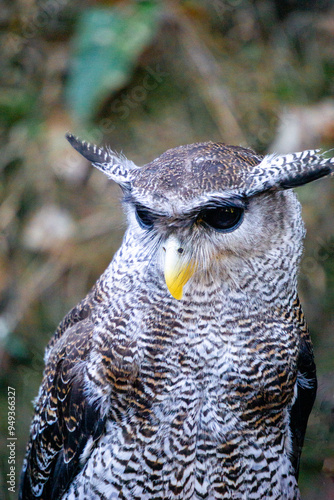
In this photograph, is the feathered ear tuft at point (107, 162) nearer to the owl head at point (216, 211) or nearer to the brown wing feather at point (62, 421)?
the owl head at point (216, 211)

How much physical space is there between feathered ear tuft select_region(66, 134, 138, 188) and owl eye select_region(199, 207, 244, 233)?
0.39 meters

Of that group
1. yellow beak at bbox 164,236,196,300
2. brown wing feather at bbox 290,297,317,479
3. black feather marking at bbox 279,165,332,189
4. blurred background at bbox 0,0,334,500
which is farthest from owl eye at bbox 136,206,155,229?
blurred background at bbox 0,0,334,500

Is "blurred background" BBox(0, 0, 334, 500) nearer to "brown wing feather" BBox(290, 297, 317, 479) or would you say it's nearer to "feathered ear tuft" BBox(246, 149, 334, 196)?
"brown wing feather" BBox(290, 297, 317, 479)

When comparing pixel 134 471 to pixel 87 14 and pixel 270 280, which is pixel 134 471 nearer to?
pixel 270 280

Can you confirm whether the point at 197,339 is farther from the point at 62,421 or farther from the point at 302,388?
the point at 62,421

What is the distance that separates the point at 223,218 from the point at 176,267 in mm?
261

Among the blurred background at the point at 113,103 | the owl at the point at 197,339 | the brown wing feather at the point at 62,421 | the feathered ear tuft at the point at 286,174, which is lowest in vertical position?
the brown wing feather at the point at 62,421

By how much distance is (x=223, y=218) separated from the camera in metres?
1.98

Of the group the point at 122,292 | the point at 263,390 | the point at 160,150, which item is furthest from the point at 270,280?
the point at 160,150

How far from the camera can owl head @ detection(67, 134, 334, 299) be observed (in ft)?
6.30

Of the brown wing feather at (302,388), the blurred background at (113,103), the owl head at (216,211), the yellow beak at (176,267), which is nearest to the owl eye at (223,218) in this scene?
the owl head at (216,211)

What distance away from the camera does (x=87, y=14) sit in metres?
4.72

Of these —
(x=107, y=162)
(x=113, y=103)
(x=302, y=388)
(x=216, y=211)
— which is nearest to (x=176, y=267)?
(x=216, y=211)

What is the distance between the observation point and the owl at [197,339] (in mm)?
1989
